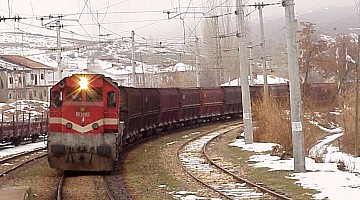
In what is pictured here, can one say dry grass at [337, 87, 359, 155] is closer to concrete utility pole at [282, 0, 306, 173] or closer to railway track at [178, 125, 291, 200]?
railway track at [178, 125, 291, 200]

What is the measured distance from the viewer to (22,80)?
90.4m

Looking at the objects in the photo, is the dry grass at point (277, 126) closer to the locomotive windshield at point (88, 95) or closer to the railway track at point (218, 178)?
the railway track at point (218, 178)

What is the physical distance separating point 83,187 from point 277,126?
43.9ft

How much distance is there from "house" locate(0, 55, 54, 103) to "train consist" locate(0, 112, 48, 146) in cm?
4093

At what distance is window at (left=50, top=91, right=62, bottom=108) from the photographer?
1806 centimetres

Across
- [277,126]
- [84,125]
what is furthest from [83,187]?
[277,126]

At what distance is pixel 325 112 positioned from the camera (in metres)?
45.8

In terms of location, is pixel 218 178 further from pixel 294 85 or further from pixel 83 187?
pixel 83 187

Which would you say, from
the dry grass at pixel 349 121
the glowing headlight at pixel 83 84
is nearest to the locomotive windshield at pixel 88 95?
the glowing headlight at pixel 83 84

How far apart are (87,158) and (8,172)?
4046 millimetres

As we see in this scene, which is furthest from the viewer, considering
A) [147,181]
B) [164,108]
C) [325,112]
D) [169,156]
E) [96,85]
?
[325,112]

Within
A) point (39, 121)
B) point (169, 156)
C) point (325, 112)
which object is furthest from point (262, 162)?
point (325, 112)

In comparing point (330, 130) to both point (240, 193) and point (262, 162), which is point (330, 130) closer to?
point (262, 162)

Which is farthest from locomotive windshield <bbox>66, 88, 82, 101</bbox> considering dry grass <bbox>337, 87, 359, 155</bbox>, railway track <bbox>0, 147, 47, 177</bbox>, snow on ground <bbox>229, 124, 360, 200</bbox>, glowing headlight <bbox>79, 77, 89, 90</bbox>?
dry grass <bbox>337, 87, 359, 155</bbox>
